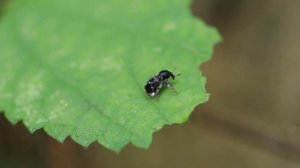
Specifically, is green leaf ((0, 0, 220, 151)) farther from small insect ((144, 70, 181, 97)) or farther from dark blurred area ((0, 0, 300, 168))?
dark blurred area ((0, 0, 300, 168))

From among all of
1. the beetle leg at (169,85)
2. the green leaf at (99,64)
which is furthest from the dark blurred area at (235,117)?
the beetle leg at (169,85)

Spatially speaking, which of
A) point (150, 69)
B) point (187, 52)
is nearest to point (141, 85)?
point (150, 69)

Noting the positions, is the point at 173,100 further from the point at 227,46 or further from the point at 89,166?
the point at 227,46

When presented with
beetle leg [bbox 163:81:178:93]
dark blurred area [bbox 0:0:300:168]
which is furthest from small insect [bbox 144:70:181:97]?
dark blurred area [bbox 0:0:300:168]

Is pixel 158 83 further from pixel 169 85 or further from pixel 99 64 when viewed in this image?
pixel 99 64

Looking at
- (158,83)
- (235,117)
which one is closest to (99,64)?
(158,83)

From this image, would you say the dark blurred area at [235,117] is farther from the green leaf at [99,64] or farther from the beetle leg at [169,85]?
the beetle leg at [169,85]
